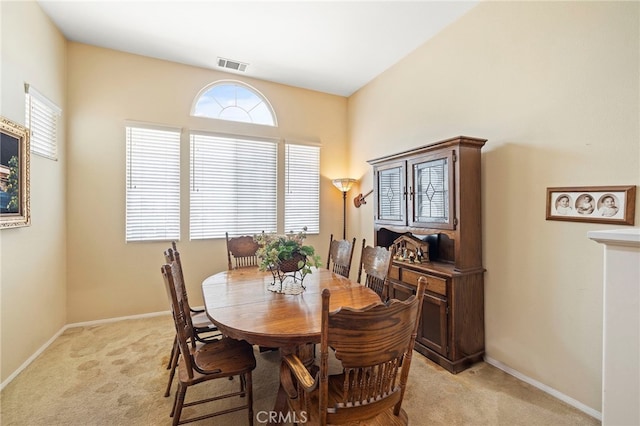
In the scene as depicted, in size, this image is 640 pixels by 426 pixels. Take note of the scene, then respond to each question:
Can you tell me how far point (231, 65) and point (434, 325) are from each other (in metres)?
3.95

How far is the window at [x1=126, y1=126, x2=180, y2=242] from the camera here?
3500 mm

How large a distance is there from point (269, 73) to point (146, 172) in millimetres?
2130

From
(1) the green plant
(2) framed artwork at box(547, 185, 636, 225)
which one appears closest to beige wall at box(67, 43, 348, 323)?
(1) the green plant

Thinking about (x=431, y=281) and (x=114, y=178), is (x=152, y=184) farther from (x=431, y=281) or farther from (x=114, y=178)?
(x=431, y=281)

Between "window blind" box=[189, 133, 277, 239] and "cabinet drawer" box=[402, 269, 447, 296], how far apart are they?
2.18m

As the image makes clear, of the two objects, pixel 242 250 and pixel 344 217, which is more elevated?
pixel 344 217

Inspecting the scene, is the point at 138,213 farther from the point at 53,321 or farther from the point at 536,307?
the point at 536,307

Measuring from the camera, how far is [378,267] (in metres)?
2.38

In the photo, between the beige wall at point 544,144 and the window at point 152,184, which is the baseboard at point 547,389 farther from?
the window at point 152,184

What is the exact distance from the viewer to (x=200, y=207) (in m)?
3.84

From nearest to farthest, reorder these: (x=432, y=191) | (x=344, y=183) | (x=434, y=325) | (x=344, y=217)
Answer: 1. (x=434, y=325)
2. (x=432, y=191)
3. (x=344, y=183)
4. (x=344, y=217)

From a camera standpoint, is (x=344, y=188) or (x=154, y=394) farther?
(x=344, y=188)

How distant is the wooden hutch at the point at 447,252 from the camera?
2439 millimetres

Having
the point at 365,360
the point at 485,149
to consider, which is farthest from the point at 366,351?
the point at 485,149
